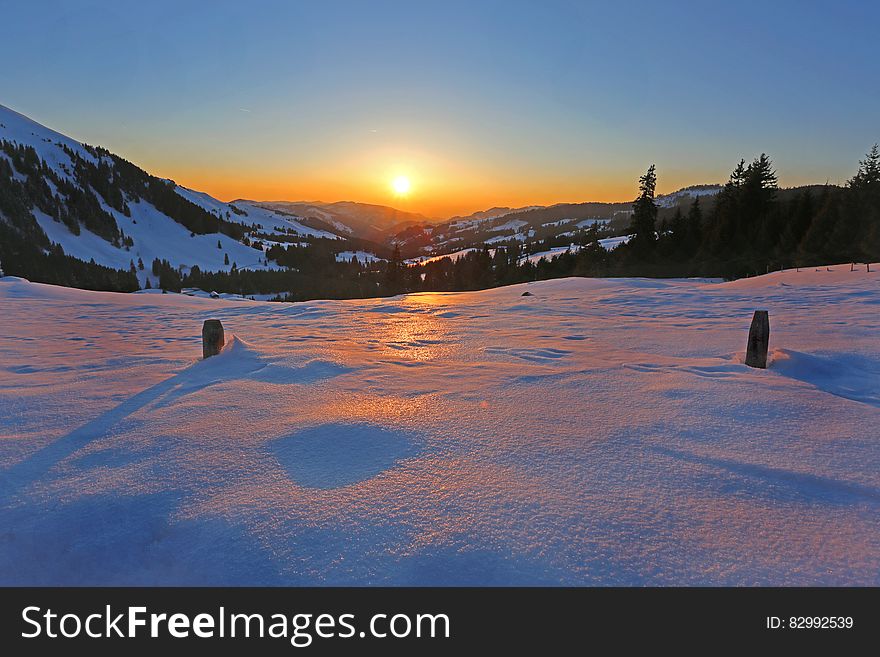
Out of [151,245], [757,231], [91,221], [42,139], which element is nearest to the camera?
[757,231]

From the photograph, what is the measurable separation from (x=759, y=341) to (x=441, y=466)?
4594mm

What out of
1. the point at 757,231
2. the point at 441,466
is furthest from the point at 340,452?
the point at 757,231

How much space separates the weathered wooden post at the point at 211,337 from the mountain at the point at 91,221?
164 ft

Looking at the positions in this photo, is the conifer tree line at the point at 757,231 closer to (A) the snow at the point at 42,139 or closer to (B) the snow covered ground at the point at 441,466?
(B) the snow covered ground at the point at 441,466

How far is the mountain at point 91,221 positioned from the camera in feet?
159

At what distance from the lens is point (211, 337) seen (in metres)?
5.66

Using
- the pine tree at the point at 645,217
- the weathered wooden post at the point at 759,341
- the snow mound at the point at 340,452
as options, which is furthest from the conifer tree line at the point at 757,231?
the snow mound at the point at 340,452

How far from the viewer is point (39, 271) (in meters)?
43.2

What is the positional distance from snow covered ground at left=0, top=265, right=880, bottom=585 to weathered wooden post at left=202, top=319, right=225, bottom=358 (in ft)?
0.75

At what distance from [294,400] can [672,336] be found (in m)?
6.76

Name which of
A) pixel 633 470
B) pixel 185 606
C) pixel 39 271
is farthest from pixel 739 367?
pixel 39 271

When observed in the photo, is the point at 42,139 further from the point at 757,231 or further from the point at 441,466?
the point at 757,231

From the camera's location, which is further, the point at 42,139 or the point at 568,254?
the point at 42,139

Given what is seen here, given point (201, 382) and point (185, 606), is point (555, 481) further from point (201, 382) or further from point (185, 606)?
point (201, 382)
